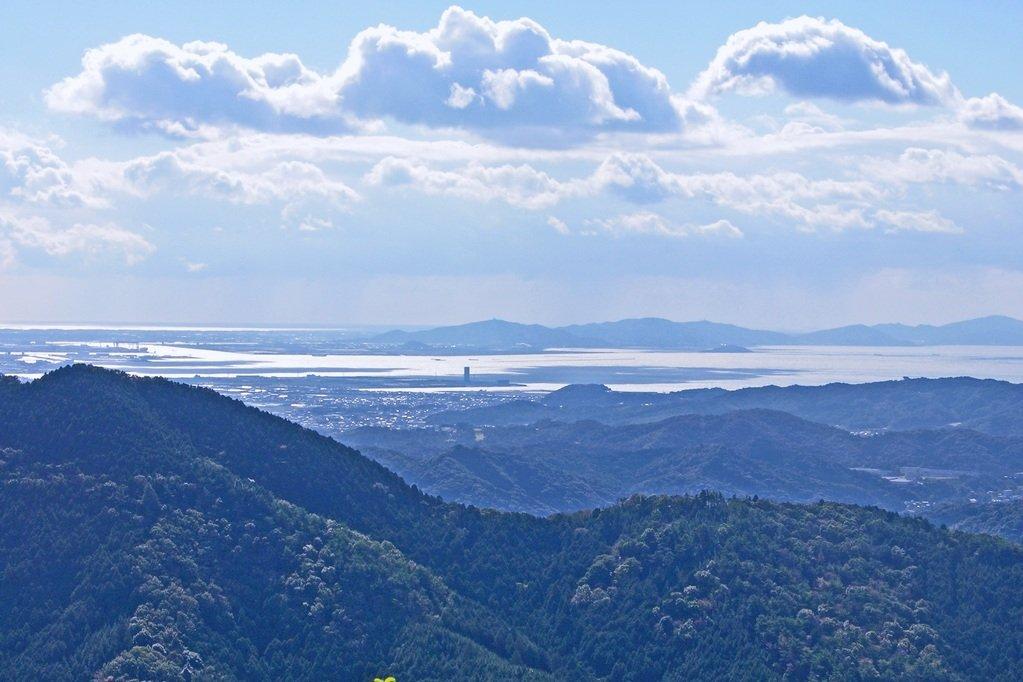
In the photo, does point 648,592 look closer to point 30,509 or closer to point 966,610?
point 966,610

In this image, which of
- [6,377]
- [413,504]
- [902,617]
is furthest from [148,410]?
[902,617]

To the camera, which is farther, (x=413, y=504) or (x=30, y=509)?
(x=413, y=504)

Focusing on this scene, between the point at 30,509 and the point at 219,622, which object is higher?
the point at 30,509

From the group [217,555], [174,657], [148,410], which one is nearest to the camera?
[174,657]

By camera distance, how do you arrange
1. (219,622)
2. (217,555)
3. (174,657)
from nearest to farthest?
1. (174,657)
2. (219,622)
3. (217,555)

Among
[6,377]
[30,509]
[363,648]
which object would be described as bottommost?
[363,648]

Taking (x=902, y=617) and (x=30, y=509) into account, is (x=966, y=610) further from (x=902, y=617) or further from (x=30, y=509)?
(x=30, y=509)
